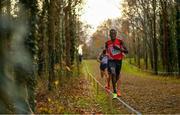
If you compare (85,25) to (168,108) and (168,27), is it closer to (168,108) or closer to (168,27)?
(168,27)

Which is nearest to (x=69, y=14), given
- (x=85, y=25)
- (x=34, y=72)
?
(x=34, y=72)

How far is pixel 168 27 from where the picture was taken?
50750mm

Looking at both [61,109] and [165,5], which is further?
[165,5]

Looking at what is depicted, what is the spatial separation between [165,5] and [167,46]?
219 inches

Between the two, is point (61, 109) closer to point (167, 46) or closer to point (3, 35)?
point (3, 35)

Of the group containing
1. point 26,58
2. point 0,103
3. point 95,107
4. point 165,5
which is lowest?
point 95,107

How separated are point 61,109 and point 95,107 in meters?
4.53

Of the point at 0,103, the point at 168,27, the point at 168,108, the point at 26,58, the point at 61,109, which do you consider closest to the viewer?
the point at 0,103

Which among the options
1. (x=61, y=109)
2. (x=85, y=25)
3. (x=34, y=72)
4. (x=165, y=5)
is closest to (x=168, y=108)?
(x=61, y=109)

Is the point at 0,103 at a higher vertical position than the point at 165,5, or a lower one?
lower

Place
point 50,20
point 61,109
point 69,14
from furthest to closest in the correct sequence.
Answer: point 69,14
point 50,20
point 61,109

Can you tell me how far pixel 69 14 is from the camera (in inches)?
1460

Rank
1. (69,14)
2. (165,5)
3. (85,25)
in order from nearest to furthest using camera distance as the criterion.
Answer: (69,14) → (165,5) → (85,25)

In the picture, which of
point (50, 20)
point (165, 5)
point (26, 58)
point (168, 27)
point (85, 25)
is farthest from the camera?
point (85, 25)
